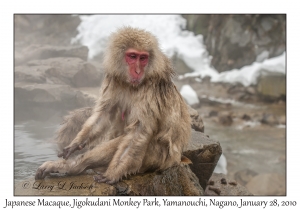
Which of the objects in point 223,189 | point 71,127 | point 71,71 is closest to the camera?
point 71,127

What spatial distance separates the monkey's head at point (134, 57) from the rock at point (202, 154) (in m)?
1.46

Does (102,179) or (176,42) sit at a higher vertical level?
(176,42)

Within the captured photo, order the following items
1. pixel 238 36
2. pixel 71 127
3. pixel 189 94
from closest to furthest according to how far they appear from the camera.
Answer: pixel 71 127
pixel 238 36
pixel 189 94

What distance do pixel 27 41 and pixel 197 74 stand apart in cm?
353

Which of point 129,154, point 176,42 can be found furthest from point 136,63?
point 176,42

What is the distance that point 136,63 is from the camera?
3432mm

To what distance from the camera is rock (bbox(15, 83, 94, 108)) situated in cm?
554

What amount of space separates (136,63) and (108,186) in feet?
4.25

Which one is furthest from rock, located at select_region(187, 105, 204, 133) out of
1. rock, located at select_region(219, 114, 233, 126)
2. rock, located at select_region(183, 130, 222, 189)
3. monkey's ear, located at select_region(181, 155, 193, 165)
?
rock, located at select_region(219, 114, 233, 126)

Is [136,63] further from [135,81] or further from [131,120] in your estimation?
[131,120]

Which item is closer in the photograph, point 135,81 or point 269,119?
point 135,81

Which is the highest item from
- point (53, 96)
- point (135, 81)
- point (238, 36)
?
point (238, 36)

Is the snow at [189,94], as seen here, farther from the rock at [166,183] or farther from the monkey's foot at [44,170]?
the monkey's foot at [44,170]
